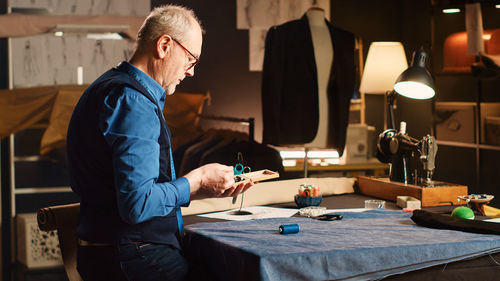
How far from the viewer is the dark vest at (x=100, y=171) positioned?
4.83 ft

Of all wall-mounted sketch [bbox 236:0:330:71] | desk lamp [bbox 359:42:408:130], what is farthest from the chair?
wall-mounted sketch [bbox 236:0:330:71]

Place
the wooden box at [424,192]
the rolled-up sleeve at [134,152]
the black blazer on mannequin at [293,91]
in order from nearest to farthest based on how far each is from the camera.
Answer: the rolled-up sleeve at [134,152] → the wooden box at [424,192] → the black blazer on mannequin at [293,91]

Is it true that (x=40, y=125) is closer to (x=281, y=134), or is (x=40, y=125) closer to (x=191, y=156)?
(x=191, y=156)

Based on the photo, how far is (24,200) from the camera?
488cm

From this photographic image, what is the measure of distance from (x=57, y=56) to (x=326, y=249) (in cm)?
361

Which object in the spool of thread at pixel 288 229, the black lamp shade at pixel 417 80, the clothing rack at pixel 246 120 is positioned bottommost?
the spool of thread at pixel 288 229

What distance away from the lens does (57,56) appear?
4.53 meters

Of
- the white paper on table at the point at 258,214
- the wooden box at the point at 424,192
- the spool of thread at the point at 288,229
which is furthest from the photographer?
the wooden box at the point at 424,192

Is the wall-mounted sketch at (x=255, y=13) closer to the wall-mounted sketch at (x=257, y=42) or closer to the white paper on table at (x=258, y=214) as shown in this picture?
the wall-mounted sketch at (x=257, y=42)

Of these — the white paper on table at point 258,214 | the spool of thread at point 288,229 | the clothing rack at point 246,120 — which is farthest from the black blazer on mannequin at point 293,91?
the spool of thread at point 288,229

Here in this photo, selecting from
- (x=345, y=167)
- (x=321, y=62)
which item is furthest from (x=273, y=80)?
(x=345, y=167)

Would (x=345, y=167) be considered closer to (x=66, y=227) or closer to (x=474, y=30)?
(x=474, y=30)

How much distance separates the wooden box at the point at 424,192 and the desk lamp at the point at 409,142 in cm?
7

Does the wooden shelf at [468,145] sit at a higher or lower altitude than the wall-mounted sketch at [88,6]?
lower
